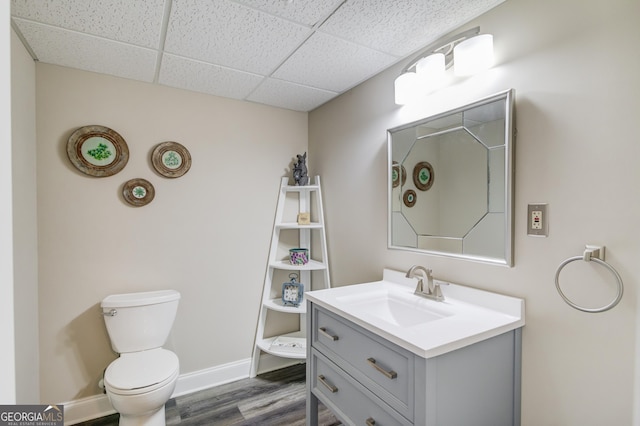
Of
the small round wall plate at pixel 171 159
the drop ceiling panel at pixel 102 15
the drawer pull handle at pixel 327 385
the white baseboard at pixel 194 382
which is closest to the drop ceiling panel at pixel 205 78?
the drop ceiling panel at pixel 102 15

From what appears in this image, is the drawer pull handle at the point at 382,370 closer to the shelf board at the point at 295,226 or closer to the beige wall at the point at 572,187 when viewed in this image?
the beige wall at the point at 572,187

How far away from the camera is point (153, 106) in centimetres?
212

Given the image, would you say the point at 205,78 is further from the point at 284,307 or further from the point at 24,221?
the point at 284,307

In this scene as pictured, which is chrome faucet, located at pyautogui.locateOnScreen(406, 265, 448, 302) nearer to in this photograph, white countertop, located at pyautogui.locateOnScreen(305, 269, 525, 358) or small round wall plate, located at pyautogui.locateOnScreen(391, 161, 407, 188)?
white countertop, located at pyautogui.locateOnScreen(305, 269, 525, 358)

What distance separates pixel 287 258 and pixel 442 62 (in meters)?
1.87

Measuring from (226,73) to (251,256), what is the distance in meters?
1.37

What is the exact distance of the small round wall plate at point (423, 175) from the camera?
5.47 feet

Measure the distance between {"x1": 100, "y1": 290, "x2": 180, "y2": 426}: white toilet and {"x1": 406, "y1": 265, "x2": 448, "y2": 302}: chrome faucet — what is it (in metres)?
1.45

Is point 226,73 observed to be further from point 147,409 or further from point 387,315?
point 147,409

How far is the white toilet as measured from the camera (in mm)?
1556

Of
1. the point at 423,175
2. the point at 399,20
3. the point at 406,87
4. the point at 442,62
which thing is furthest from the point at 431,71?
the point at 423,175

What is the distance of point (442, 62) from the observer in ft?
4.92

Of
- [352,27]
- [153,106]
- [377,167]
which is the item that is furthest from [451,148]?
[153,106]

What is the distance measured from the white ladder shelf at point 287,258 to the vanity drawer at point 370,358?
0.85 meters
